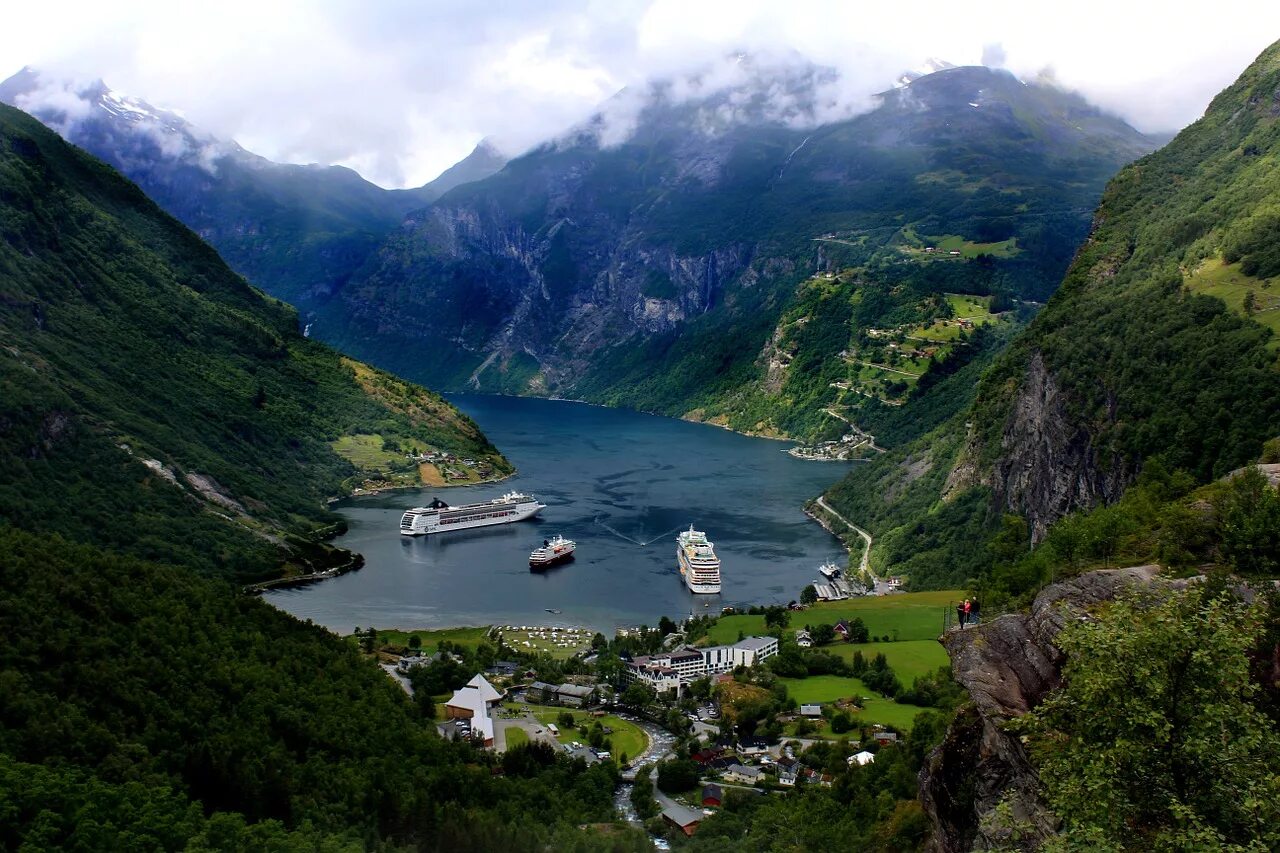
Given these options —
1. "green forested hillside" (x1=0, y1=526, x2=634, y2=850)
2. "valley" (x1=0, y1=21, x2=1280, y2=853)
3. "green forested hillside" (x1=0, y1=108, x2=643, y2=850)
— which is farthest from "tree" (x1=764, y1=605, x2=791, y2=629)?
"green forested hillside" (x1=0, y1=526, x2=634, y2=850)

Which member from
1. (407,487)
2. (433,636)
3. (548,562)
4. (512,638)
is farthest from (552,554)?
(407,487)

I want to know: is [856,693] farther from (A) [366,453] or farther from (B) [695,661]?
(A) [366,453]

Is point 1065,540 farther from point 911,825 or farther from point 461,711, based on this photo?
point 461,711

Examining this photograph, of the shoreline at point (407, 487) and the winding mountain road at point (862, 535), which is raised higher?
the shoreline at point (407, 487)

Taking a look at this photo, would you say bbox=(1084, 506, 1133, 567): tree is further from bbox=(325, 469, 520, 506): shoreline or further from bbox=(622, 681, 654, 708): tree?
bbox=(325, 469, 520, 506): shoreline

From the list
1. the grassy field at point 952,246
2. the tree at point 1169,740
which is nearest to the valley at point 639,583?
the tree at point 1169,740

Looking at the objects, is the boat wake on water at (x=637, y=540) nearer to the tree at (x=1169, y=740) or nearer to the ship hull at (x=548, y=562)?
the ship hull at (x=548, y=562)

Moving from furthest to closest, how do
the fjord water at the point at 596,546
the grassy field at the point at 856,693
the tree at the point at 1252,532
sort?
1. the fjord water at the point at 596,546
2. the grassy field at the point at 856,693
3. the tree at the point at 1252,532
